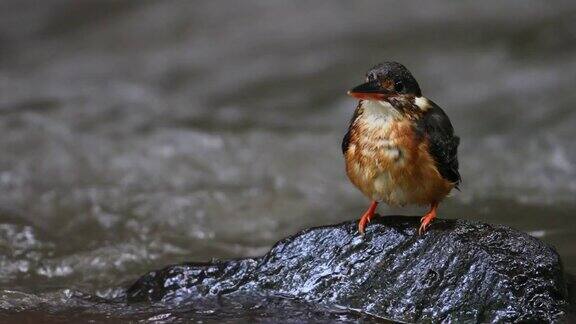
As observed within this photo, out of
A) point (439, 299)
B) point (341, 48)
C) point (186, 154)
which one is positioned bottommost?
point (439, 299)

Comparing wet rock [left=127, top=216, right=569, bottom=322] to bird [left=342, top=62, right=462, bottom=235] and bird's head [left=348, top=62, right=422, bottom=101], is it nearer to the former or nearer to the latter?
bird [left=342, top=62, right=462, bottom=235]

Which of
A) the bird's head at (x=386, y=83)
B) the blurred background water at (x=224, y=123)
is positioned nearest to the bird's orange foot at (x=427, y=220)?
the bird's head at (x=386, y=83)

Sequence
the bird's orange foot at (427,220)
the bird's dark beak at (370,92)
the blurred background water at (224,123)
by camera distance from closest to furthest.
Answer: the bird's dark beak at (370,92)
the bird's orange foot at (427,220)
the blurred background water at (224,123)

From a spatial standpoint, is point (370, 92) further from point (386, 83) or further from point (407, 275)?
point (407, 275)

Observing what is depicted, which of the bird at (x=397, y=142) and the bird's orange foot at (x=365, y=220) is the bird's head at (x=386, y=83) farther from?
the bird's orange foot at (x=365, y=220)

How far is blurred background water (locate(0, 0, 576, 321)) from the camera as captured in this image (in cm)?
671

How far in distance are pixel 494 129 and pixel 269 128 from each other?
8.60ft

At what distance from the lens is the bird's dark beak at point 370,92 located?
3918 millimetres

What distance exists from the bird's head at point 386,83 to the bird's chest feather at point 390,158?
7cm

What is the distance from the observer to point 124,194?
Result: 8.13 m

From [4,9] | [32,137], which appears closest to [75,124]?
[32,137]

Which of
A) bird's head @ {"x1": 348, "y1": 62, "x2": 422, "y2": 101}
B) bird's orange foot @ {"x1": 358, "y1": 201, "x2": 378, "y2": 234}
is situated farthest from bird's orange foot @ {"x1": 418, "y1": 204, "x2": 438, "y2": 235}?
bird's head @ {"x1": 348, "y1": 62, "x2": 422, "y2": 101}

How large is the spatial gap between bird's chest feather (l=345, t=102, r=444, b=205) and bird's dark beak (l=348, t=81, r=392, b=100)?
7 cm

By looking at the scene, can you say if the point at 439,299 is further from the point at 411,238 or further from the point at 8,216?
the point at 8,216
